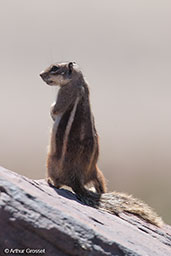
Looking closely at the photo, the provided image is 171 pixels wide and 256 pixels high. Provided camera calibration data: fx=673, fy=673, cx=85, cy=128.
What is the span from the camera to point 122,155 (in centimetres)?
3133

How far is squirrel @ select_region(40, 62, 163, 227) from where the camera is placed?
1024 centimetres

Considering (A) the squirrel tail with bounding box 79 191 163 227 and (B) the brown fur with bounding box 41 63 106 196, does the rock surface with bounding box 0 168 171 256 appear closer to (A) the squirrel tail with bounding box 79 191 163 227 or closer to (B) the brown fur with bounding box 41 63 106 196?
(A) the squirrel tail with bounding box 79 191 163 227

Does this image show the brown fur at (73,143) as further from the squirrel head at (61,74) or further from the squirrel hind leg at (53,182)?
Result: the squirrel head at (61,74)

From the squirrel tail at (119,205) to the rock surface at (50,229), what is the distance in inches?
45.6

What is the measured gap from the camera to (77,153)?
1041 cm

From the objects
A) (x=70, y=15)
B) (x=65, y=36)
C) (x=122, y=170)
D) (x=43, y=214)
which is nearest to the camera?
(x=43, y=214)

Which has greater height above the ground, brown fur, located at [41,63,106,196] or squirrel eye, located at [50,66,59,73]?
squirrel eye, located at [50,66,59,73]

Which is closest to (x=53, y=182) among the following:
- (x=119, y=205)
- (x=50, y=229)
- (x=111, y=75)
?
(x=119, y=205)

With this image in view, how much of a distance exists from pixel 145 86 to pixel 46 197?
43764 millimetres

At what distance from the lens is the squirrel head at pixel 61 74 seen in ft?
36.4

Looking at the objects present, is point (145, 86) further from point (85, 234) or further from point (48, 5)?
point (85, 234)

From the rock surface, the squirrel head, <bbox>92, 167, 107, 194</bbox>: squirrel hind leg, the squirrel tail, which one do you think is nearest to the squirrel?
the squirrel tail

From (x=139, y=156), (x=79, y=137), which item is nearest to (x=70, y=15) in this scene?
(x=139, y=156)

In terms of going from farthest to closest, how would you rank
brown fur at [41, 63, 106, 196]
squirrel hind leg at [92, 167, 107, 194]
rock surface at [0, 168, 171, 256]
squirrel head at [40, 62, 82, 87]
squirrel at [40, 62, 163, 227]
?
squirrel head at [40, 62, 82, 87], squirrel hind leg at [92, 167, 107, 194], brown fur at [41, 63, 106, 196], squirrel at [40, 62, 163, 227], rock surface at [0, 168, 171, 256]
